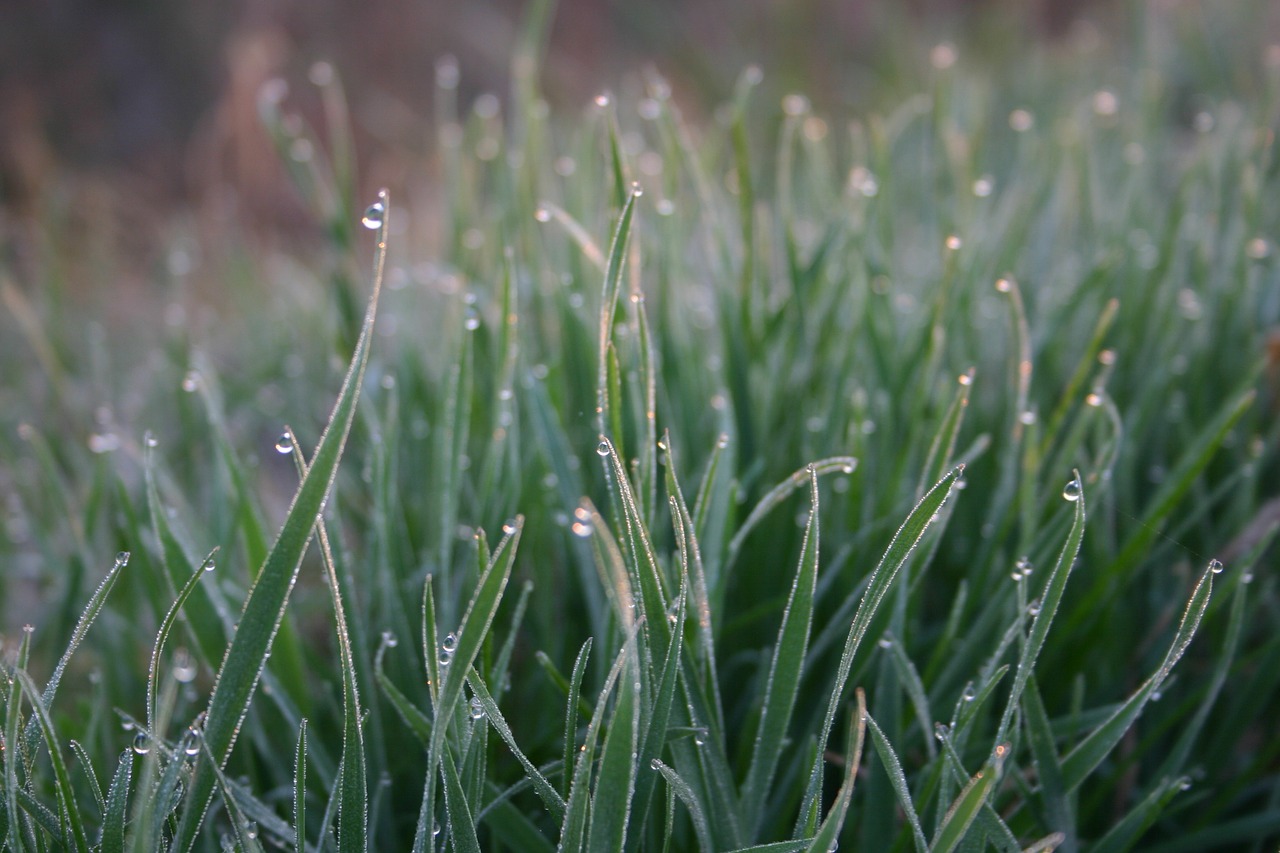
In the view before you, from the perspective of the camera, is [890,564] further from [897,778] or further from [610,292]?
[610,292]

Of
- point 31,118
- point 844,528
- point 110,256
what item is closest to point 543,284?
point 844,528

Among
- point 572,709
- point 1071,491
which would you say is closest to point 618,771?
point 572,709

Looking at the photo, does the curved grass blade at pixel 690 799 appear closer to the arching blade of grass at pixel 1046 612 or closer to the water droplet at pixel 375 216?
the arching blade of grass at pixel 1046 612

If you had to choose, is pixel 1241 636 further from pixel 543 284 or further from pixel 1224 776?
pixel 543 284

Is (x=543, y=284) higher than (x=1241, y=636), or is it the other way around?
(x=543, y=284)

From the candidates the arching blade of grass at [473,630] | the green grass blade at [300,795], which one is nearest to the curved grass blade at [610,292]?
the arching blade of grass at [473,630]

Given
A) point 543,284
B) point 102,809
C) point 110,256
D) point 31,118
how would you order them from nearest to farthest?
point 102,809, point 543,284, point 110,256, point 31,118

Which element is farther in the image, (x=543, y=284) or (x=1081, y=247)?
(x=1081, y=247)
